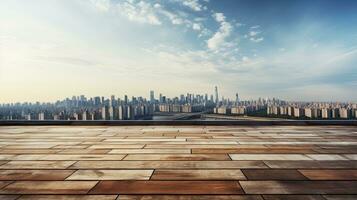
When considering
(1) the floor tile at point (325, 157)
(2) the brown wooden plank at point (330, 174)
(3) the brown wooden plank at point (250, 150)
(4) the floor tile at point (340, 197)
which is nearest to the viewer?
(4) the floor tile at point (340, 197)

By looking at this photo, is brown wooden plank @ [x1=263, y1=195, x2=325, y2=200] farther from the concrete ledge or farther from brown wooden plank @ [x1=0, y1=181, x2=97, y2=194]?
the concrete ledge

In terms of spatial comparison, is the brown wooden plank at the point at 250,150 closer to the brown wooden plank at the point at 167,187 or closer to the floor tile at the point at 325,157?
the floor tile at the point at 325,157

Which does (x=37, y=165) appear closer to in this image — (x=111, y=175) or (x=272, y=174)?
(x=111, y=175)

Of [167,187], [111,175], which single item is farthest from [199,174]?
[111,175]

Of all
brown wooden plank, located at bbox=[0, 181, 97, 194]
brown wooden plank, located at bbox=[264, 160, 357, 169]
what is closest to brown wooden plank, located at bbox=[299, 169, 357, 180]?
brown wooden plank, located at bbox=[264, 160, 357, 169]

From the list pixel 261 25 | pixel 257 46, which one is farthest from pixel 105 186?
pixel 257 46

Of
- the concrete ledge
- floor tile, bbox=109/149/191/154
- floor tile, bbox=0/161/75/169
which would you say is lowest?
floor tile, bbox=0/161/75/169

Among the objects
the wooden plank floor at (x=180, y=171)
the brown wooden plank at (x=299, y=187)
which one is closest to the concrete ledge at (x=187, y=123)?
the wooden plank floor at (x=180, y=171)

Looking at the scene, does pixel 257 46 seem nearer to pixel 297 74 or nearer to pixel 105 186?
pixel 297 74
